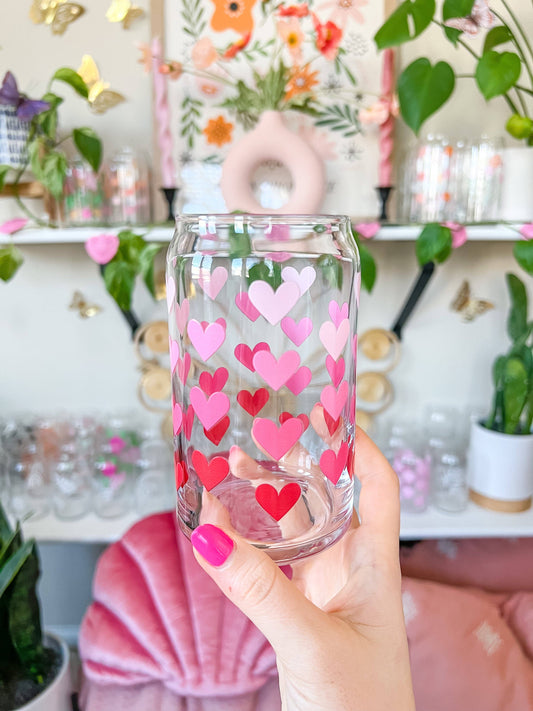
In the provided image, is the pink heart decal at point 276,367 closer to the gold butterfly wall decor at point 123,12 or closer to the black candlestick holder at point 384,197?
the black candlestick holder at point 384,197

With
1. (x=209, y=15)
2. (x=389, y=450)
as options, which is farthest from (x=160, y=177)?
(x=389, y=450)

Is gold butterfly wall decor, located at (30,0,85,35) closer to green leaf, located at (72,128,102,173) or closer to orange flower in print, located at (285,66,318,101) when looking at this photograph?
green leaf, located at (72,128,102,173)

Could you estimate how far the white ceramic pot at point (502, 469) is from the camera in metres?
1.14

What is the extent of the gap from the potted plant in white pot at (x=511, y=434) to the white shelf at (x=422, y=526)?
34mm

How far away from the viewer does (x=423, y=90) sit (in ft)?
3.17

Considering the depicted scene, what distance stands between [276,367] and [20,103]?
91 cm

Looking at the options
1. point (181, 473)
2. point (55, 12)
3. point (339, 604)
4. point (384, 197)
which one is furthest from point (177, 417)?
point (55, 12)

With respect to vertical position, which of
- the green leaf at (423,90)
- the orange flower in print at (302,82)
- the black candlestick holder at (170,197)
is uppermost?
the orange flower in print at (302,82)

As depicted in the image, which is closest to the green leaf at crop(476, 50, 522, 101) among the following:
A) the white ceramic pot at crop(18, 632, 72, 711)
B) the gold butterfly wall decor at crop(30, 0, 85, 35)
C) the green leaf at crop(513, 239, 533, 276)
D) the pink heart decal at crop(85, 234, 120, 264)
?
the green leaf at crop(513, 239, 533, 276)

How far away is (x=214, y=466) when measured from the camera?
425 millimetres

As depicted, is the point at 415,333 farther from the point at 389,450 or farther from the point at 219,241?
the point at 219,241

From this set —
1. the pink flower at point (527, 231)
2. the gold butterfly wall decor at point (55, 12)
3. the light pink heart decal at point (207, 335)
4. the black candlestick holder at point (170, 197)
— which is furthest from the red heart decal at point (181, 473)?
the gold butterfly wall decor at point (55, 12)

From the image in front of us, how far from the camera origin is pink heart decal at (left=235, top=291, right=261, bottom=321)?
395 mm

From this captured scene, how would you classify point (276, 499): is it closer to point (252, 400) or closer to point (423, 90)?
point (252, 400)
